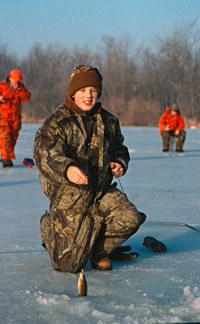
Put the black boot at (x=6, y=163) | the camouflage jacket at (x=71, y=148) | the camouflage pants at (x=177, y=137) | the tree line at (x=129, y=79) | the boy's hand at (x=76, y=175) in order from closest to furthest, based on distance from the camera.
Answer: the boy's hand at (x=76, y=175) < the camouflage jacket at (x=71, y=148) < the black boot at (x=6, y=163) < the camouflage pants at (x=177, y=137) < the tree line at (x=129, y=79)

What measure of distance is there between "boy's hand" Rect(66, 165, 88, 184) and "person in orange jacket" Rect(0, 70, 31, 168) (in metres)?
5.63

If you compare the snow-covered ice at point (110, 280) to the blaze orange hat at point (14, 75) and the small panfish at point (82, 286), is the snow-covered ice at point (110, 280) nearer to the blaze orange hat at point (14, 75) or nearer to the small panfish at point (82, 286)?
the small panfish at point (82, 286)

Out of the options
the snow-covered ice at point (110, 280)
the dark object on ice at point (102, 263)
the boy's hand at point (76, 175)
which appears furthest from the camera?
the dark object on ice at point (102, 263)

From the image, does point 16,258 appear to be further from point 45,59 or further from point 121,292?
point 45,59

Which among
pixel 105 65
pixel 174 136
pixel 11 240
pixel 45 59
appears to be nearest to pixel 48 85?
pixel 45 59

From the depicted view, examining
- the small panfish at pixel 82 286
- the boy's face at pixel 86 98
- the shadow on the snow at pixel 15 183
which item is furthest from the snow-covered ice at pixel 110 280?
the shadow on the snow at pixel 15 183

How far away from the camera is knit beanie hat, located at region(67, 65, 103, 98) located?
8.63ft

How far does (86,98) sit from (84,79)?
11 cm

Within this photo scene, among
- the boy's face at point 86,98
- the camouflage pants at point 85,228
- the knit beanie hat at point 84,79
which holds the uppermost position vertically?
the knit beanie hat at point 84,79

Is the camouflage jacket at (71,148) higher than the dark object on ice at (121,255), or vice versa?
the camouflage jacket at (71,148)

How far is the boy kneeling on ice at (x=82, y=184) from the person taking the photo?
2.53 metres

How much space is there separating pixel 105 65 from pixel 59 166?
159 feet

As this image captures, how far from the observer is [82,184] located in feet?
8.31

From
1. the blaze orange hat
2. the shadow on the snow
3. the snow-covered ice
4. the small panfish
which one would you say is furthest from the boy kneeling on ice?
the blaze orange hat
